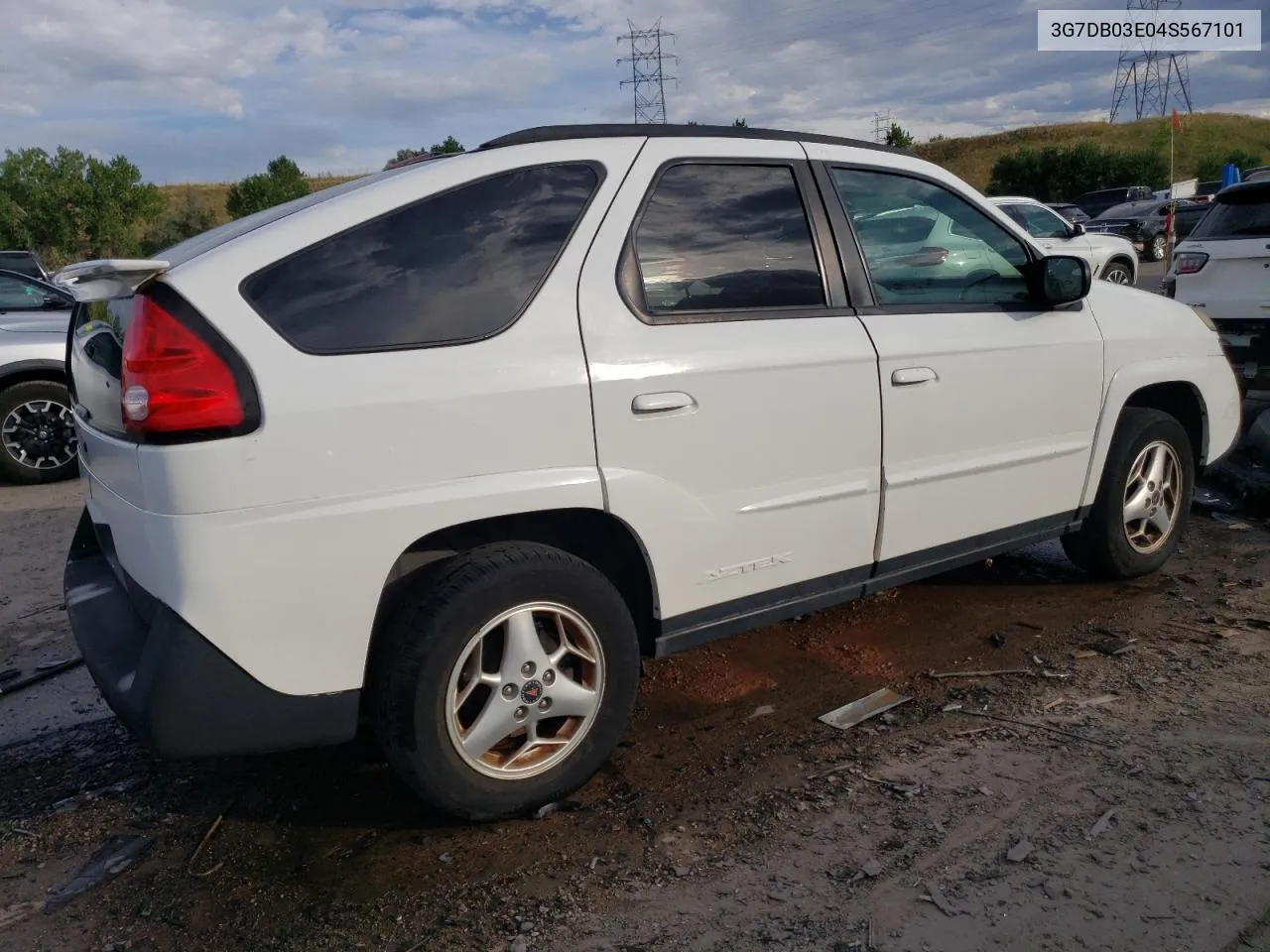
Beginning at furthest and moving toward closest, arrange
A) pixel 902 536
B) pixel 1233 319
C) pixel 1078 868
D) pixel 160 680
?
1. pixel 1233 319
2. pixel 902 536
3. pixel 1078 868
4. pixel 160 680

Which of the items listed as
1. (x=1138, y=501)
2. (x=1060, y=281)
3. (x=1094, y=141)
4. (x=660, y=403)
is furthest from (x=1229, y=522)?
(x=1094, y=141)

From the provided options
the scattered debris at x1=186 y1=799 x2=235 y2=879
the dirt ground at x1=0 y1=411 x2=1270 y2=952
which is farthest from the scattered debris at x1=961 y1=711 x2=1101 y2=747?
the scattered debris at x1=186 y1=799 x2=235 y2=879

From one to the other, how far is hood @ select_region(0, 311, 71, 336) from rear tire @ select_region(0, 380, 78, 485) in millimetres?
415

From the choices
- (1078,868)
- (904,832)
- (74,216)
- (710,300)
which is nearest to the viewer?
(1078,868)

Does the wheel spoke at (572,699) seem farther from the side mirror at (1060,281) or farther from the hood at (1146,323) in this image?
the hood at (1146,323)


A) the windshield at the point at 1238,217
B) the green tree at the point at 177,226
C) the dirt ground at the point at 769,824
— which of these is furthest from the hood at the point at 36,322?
the green tree at the point at 177,226

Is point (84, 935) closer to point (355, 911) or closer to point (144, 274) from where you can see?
point (355, 911)

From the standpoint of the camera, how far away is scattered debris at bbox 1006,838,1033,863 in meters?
2.78

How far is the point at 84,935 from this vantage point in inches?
103

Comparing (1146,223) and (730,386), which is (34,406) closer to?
(730,386)

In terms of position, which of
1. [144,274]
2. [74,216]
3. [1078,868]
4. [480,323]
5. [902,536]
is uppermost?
[74,216]

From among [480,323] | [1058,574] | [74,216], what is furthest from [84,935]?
[74,216]

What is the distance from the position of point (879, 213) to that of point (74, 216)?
5587 centimetres

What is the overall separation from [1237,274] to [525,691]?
758cm
